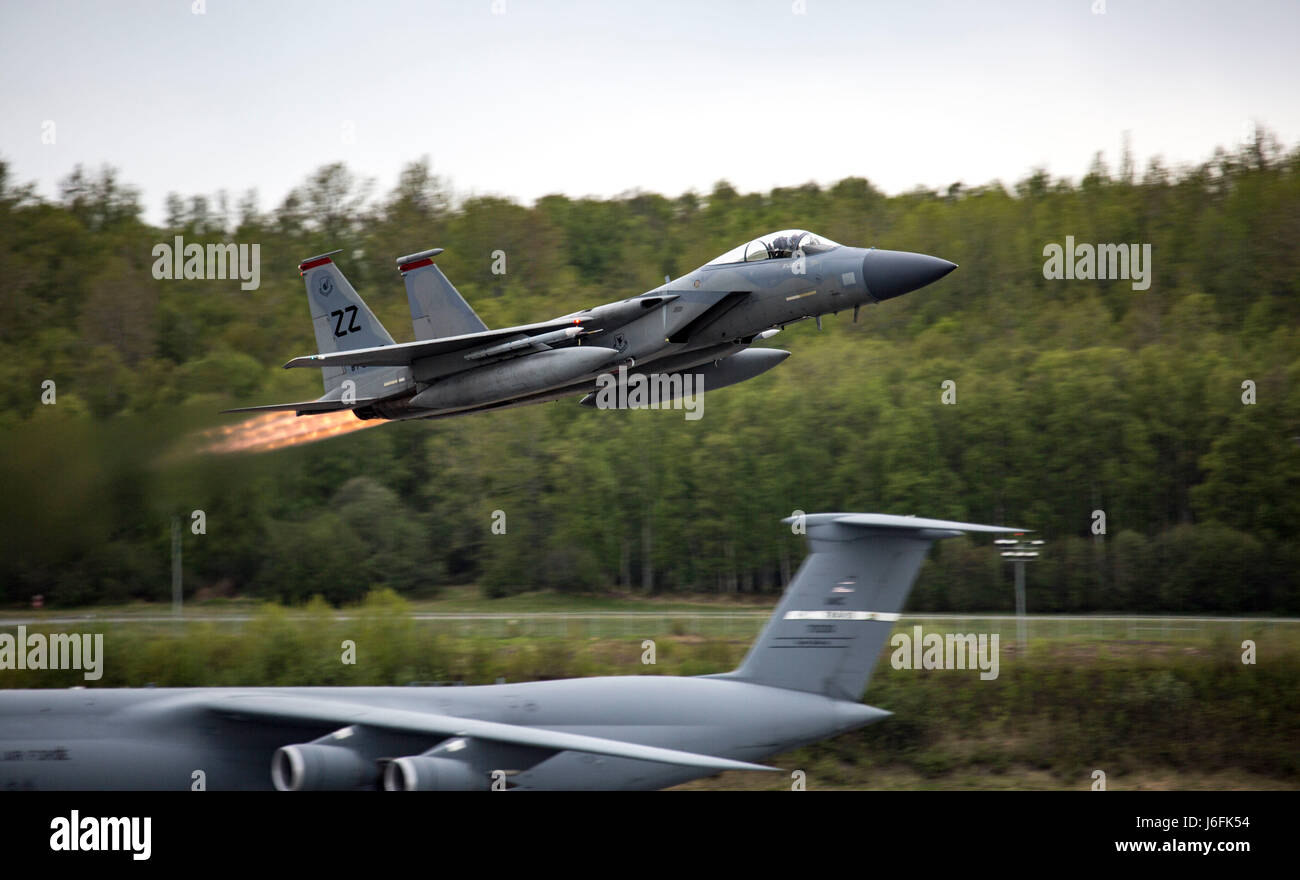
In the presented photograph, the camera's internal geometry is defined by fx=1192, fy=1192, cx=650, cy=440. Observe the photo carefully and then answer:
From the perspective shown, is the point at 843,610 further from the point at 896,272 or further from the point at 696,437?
the point at 696,437

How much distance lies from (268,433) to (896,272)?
597 inches

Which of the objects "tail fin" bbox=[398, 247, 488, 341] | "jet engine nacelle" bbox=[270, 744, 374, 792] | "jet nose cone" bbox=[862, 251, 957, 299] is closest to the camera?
"jet engine nacelle" bbox=[270, 744, 374, 792]

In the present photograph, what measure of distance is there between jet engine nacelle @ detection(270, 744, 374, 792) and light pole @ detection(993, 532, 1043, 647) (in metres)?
17.4

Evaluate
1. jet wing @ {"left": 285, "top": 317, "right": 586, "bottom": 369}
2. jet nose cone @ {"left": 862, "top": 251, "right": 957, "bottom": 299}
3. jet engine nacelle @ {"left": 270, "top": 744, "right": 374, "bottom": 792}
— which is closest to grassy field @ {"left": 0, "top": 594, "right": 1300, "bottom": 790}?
jet wing @ {"left": 285, "top": 317, "right": 586, "bottom": 369}

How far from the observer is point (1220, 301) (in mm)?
48688

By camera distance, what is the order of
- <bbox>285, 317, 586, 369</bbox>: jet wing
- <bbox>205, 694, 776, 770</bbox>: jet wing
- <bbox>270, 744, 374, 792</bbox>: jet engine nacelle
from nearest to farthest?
1. <bbox>205, 694, 776, 770</bbox>: jet wing
2. <bbox>270, 744, 374, 792</bbox>: jet engine nacelle
3. <bbox>285, 317, 586, 369</bbox>: jet wing

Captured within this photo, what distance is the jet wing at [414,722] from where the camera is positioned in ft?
38.6

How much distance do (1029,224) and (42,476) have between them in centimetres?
4263

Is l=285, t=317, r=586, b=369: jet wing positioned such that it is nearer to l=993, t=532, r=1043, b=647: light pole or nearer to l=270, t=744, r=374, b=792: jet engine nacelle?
l=270, t=744, r=374, b=792: jet engine nacelle

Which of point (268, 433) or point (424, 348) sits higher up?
point (424, 348)

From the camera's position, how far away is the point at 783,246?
19547 millimetres

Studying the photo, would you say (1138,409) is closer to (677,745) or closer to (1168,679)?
(1168,679)

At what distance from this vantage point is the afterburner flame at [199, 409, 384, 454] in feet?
83.1

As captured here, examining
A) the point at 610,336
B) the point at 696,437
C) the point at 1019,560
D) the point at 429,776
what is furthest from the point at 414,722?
the point at 696,437
